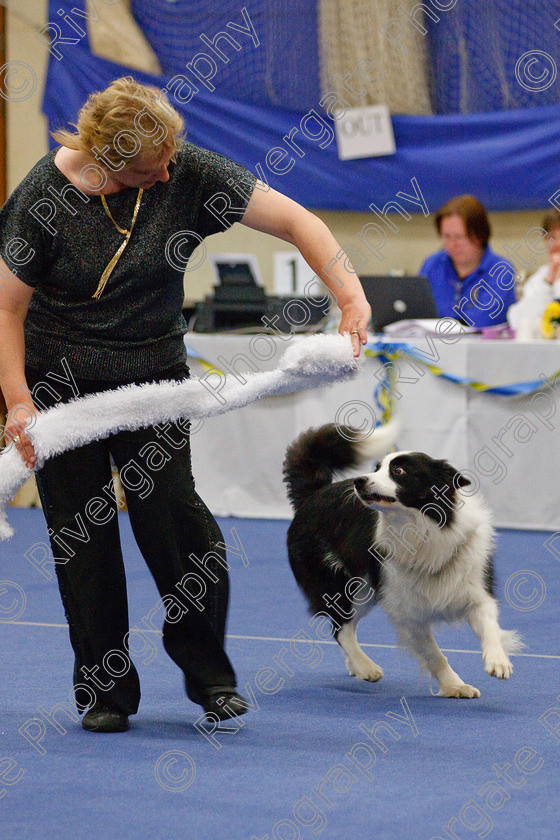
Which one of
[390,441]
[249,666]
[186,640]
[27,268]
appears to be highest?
[27,268]

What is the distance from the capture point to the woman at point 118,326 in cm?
208

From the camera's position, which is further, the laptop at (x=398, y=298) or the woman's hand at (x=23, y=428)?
the laptop at (x=398, y=298)

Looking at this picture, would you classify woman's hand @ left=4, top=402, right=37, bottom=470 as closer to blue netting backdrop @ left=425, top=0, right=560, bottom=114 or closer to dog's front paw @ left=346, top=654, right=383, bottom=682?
dog's front paw @ left=346, top=654, right=383, bottom=682

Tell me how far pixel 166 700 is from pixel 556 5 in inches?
214

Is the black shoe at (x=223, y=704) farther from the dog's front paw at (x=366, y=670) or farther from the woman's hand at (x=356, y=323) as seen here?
the woman's hand at (x=356, y=323)

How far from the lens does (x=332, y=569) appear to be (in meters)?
2.90

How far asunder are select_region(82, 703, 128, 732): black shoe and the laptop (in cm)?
329

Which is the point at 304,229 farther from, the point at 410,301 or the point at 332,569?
the point at 410,301

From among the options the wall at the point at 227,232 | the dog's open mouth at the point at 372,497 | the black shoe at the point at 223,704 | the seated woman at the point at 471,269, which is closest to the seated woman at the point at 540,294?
the seated woman at the point at 471,269

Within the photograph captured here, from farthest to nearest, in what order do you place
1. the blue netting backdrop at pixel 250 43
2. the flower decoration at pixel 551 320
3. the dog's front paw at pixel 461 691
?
the blue netting backdrop at pixel 250 43
the flower decoration at pixel 551 320
the dog's front paw at pixel 461 691

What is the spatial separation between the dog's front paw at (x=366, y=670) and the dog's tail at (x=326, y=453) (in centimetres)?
50

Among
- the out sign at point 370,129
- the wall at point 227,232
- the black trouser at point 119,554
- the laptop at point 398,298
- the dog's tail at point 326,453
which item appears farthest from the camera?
the wall at point 227,232

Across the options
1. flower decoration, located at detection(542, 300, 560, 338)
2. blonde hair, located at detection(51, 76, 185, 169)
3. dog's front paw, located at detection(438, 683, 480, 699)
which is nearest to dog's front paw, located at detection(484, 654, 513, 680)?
dog's front paw, located at detection(438, 683, 480, 699)

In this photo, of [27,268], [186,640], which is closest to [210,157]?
[27,268]
